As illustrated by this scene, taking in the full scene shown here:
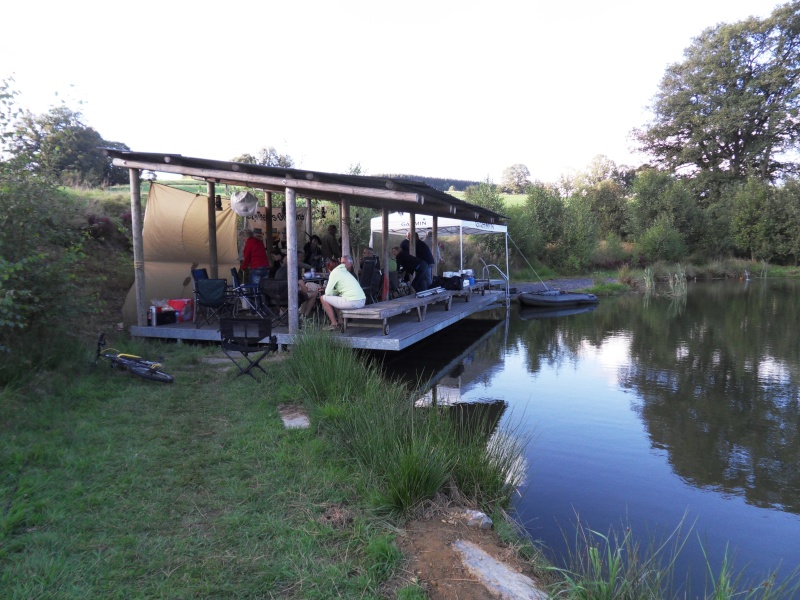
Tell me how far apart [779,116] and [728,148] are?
3875 millimetres

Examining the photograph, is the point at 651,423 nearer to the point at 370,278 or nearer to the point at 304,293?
the point at 370,278

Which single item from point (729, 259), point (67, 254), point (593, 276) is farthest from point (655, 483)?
point (729, 259)

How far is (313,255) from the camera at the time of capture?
40.7 ft

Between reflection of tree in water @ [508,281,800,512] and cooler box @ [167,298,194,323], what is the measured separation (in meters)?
6.01

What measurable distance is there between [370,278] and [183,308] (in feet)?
10.7

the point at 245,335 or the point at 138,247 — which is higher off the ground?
the point at 138,247

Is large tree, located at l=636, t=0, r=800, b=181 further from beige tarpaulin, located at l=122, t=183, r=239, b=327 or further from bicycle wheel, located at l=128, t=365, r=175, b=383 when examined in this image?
bicycle wheel, located at l=128, t=365, r=175, b=383

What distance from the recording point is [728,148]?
3869 cm

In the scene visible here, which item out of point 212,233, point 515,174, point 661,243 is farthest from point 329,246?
point 515,174

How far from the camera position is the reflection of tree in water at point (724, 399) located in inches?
222

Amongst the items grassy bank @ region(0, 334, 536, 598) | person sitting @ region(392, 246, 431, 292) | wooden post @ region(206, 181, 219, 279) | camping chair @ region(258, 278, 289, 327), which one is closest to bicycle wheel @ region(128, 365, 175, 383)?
grassy bank @ region(0, 334, 536, 598)

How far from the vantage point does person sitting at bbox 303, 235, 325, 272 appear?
12.2m

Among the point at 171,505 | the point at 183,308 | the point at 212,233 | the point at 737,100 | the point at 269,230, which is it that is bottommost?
the point at 171,505

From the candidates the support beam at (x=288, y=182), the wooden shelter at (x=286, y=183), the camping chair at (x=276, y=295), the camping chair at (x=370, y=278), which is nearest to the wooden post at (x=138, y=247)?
the wooden shelter at (x=286, y=183)
